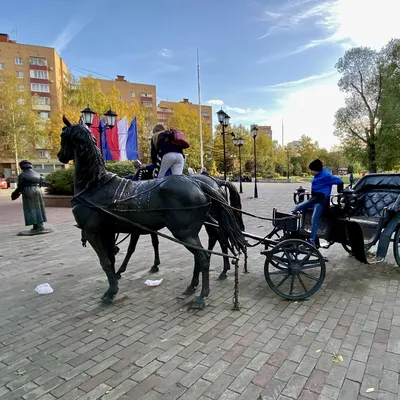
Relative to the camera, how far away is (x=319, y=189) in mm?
4758

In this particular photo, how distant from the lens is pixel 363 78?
1211 inches

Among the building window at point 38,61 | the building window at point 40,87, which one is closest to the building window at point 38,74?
the building window at point 38,61

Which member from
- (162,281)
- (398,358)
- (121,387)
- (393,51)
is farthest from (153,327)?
(393,51)

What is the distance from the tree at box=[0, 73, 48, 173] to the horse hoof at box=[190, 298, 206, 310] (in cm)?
3987

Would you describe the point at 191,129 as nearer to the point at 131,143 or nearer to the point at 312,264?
the point at 131,143

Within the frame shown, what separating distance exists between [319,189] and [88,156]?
3.48 metres

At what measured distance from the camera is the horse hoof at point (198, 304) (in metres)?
3.81

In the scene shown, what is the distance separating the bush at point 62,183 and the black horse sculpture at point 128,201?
12.5 m

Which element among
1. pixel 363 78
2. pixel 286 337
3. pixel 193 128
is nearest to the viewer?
pixel 286 337

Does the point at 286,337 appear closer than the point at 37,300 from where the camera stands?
Yes

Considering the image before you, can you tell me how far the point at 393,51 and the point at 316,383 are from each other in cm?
3351

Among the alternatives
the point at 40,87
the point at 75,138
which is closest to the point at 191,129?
the point at 40,87

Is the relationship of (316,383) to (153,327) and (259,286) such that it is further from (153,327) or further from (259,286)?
(259,286)

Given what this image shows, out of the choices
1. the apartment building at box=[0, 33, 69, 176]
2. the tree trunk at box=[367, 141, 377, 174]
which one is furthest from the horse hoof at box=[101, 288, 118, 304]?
the apartment building at box=[0, 33, 69, 176]
